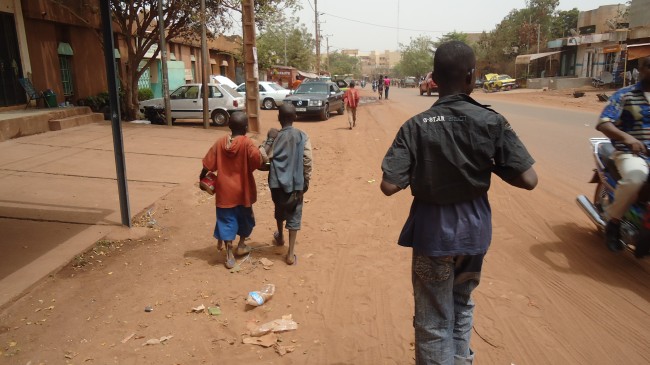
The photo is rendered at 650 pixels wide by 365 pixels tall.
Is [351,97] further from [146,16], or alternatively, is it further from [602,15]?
[602,15]

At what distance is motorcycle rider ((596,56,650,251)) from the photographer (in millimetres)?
4086

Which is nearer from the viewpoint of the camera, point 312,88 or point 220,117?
point 220,117

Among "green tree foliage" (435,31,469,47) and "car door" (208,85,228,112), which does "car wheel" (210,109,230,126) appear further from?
"green tree foliage" (435,31,469,47)

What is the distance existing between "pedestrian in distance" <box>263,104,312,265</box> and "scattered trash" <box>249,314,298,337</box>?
1164 millimetres

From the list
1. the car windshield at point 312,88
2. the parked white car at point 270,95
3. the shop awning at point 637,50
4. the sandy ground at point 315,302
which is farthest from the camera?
the shop awning at point 637,50

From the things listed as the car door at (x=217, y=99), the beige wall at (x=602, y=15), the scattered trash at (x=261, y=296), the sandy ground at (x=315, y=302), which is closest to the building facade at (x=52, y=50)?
the car door at (x=217, y=99)

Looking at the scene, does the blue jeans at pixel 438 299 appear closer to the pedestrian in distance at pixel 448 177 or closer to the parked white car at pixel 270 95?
the pedestrian in distance at pixel 448 177

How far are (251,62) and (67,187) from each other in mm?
7455

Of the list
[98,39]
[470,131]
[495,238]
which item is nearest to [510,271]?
[495,238]

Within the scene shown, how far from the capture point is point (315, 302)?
3.99 m

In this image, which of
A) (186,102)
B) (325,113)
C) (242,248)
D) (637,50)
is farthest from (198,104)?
(637,50)

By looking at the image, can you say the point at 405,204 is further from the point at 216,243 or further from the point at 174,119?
the point at 174,119

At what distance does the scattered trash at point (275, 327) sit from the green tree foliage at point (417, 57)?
298 feet

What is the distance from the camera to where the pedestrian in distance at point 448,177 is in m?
2.17
